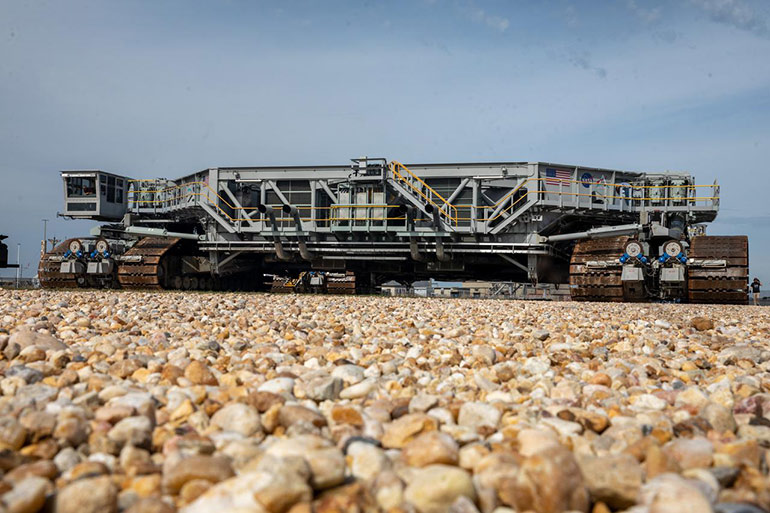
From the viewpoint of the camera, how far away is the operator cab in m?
21.7

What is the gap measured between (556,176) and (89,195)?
16259mm

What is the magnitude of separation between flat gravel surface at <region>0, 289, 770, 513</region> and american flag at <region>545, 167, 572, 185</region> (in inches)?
510

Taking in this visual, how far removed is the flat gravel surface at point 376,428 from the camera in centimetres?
198

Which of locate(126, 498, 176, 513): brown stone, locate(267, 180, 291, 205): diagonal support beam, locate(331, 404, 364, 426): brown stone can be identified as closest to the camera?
locate(126, 498, 176, 513): brown stone

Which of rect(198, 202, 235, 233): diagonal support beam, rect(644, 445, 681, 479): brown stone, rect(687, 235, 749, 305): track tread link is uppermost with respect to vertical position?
rect(198, 202, 235, 233): diagonal support beam

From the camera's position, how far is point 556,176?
59.7 feet

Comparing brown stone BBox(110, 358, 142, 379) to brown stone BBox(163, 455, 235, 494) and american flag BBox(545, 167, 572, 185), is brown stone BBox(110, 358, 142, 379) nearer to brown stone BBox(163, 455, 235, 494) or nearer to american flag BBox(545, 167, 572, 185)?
brown stone BBox(163, 455, 235, 494)

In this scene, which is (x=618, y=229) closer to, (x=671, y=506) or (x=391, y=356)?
(x=391, y=356)

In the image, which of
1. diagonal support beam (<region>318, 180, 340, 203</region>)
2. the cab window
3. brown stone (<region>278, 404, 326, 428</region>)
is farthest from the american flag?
brown stone (<region>278, 404, 326, 428</region>)

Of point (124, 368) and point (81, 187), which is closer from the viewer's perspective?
point (124, 368)

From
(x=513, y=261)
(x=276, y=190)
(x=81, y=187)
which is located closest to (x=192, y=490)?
(x=513, y=261)

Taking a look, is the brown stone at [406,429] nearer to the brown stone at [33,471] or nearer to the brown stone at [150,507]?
the brown stone at [150,507]

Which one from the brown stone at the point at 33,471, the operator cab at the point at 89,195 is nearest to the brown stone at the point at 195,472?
the brown stone at the point at 33,471

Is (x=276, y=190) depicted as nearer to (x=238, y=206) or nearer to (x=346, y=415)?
(x=238, y=206)
